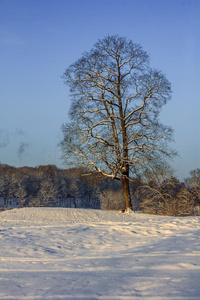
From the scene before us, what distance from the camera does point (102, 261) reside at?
22.1 ft

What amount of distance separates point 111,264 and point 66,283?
1505 millimetres

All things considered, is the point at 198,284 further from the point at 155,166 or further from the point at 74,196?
the point at 74,196

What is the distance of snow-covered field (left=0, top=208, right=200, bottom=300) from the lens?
4.70m

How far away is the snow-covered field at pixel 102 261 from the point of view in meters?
4.70

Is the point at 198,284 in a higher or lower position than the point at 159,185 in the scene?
lower

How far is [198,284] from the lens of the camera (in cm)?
493

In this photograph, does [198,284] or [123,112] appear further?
[123,112]

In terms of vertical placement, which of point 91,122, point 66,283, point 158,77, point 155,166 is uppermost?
point 158,77

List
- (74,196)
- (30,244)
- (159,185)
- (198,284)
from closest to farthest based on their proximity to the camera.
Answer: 1. (198,284)
2. (30,244)
3. (159,185)
4. (74,196)

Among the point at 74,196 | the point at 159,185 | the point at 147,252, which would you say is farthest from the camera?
the point at 74,196

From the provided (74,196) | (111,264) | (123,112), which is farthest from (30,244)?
(74,196)

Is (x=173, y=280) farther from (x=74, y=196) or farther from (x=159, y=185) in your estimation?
(x=74, y=196)

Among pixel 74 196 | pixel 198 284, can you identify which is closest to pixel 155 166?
pixel 198 284

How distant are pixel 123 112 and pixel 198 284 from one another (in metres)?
14.4
